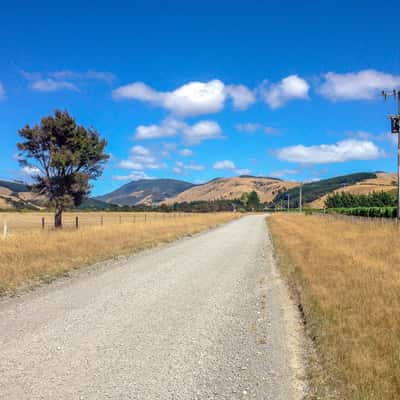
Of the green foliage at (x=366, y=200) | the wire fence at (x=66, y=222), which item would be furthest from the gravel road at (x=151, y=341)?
the green foliage at (x=366, y=200)

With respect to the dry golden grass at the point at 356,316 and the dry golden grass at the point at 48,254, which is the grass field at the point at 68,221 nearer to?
the dry golden grass at the point at 48,254

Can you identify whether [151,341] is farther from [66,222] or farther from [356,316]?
[66,222]

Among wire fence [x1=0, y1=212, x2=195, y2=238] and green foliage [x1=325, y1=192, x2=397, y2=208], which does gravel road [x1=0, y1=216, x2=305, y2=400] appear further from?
green foliage [x1=325, y1=192, x2=397, y2=208]

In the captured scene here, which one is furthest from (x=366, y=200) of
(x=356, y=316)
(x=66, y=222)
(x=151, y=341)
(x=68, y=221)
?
(x=151, y=341)

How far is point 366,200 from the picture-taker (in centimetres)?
9744

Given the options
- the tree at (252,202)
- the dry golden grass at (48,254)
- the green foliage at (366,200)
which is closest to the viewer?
the dry golden grass at (48,254)

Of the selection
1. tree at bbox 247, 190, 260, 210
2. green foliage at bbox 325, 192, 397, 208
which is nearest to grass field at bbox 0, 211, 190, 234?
green foliage at bbox 325, 192, 397, 208

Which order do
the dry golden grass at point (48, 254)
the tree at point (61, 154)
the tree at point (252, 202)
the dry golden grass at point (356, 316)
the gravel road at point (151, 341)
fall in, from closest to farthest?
the gravel road at point (151, 341) → the dry golden grass at point (356, 316) → the dry golden grass at point (48, 254) → the tree at point (61, 154) → the tree at point (252, 202)

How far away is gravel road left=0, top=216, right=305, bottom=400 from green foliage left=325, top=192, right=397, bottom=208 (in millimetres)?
81260

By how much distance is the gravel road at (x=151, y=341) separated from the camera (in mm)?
Answer: 3910

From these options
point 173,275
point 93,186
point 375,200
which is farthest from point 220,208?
point 173,275

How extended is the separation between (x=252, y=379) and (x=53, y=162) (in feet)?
90.4

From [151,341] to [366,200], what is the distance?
102771 mm

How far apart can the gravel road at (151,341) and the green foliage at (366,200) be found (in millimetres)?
81260
